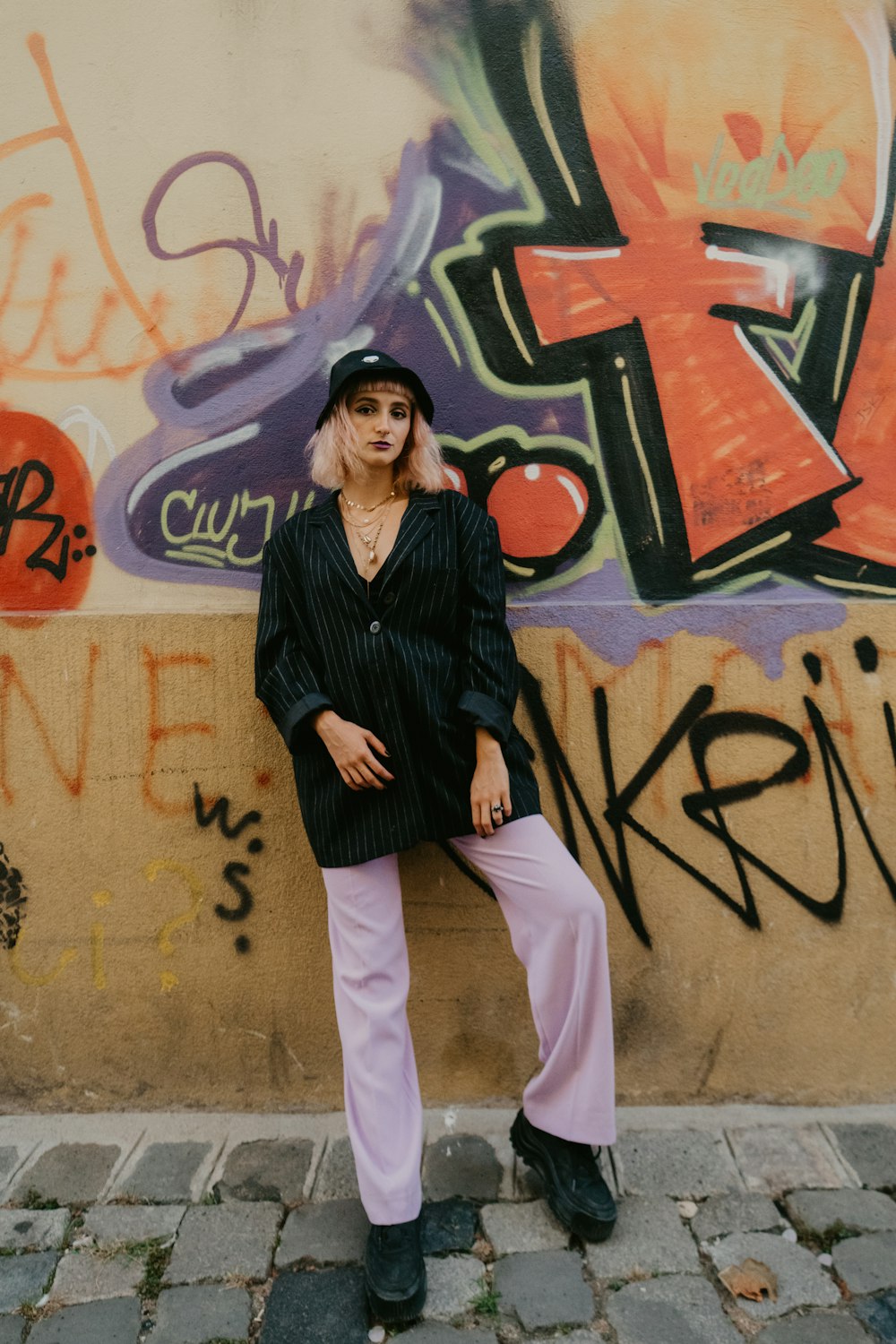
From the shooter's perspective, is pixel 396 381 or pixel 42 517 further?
pixel 42 517

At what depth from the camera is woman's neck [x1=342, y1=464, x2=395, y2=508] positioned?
102 inches

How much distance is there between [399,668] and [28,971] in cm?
164

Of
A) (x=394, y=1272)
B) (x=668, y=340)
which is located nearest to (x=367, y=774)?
(x=394, y=1272)

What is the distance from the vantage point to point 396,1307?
2.20 meters

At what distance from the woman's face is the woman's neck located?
1.7 inches

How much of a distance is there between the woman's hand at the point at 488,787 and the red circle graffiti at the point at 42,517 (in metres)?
1.38

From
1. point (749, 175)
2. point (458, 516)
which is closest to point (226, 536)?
point (458, 516)

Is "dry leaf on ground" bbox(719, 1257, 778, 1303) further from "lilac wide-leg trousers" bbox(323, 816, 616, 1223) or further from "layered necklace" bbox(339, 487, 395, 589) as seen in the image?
"layered necklace" bbox(339, 487, 395, 589)

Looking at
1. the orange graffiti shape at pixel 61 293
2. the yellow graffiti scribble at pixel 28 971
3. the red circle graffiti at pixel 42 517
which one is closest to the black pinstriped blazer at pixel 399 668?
the red circle graffiti at pixel 42 517

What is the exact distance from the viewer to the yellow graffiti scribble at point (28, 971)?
304 cm

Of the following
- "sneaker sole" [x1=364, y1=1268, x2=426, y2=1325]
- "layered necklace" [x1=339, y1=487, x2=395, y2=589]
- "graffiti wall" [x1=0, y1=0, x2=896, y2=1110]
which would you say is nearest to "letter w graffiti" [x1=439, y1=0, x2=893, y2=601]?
"graffiti wall" [x1=0, y1=0, x2=896, y2=1110]

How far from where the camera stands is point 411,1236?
2332 mm

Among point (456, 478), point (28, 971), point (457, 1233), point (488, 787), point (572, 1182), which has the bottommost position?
point (457, 1233)

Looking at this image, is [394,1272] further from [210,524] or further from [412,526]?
[210,524]
